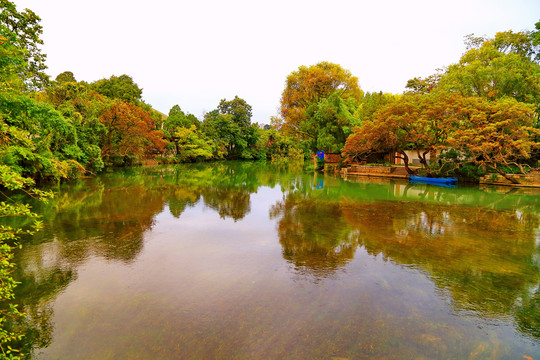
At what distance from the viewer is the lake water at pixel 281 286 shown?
324cm

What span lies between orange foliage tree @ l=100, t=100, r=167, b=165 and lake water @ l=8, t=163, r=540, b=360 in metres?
16.3

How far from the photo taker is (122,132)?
25.0 m

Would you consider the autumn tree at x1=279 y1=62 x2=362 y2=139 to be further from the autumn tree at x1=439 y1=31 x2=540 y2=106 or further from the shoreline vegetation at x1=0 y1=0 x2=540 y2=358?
the autumn tree at x1=439 y1=31 x2=540 y2=106

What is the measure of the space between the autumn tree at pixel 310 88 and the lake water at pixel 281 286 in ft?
93.2

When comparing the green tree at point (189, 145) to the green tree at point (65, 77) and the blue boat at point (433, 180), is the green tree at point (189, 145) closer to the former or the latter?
the green tree at point (65, 77)

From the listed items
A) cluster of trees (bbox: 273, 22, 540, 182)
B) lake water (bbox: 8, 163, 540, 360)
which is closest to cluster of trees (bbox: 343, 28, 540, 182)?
cluster of trees (bbox: 273, 22, 540, 182)

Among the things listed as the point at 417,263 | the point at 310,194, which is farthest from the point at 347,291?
the point at 310,194

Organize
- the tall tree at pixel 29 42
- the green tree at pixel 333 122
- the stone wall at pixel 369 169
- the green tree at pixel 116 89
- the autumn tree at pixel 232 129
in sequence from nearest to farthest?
the tall tree at pixel 29 42
the stone wall at pixel 369 169
the green tree at pixel 333 122
the green tree at pixel 116 89
the autumn tree at pixel 232 129

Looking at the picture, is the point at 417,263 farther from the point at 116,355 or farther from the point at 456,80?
the point at 456,80

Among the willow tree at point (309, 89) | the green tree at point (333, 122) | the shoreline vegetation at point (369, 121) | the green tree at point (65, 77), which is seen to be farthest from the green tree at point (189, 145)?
the green tree at point (333, 122)

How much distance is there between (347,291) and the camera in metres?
4.44

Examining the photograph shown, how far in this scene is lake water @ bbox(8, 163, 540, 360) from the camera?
→ 10.6 ft

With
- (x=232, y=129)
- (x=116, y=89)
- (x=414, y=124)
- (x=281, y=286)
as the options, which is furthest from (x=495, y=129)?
(x=116, y=89)

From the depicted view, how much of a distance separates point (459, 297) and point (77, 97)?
2410 centimetres
